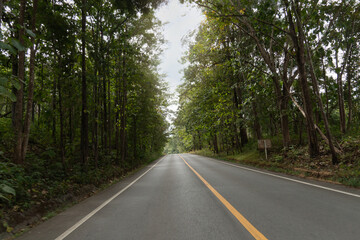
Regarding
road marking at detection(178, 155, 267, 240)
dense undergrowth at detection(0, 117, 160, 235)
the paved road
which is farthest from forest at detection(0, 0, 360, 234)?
road marking at detection(178, 155, 267, 240)

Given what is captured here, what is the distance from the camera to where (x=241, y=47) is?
44.2 ft

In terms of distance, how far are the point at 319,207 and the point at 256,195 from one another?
1.64m

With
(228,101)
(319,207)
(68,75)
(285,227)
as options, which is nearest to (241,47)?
(228,101)

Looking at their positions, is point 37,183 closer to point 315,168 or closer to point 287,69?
point 315,168

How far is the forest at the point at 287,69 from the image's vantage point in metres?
9.59

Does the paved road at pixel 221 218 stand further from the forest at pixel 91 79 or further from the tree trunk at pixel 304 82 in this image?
the tree trunk at pixel 304 82

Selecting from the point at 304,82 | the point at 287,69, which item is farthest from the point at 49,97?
the point at 287,69

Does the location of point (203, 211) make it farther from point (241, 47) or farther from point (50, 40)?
point (241, 47)

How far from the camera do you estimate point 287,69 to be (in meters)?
15.6

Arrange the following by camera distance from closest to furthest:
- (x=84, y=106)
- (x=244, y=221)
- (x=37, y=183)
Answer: (x=244, y=221)
(x=37, y=183)
(x=84, y=106)

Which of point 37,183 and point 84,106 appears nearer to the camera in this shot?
point 37,183

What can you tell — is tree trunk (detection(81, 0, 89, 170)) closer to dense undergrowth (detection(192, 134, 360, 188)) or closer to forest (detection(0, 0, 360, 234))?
forest (detection(0, 0, 360, 234))

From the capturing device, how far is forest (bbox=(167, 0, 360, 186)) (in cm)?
959

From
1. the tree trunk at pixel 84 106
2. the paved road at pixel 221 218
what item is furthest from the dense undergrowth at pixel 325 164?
the tree trunk at pixel 84 106
